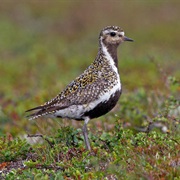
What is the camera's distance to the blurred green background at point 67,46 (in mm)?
12383

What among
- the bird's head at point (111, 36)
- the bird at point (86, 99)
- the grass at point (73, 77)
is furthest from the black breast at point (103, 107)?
the bird's head at point (111, 36)

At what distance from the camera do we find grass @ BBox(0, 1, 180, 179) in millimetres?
6012

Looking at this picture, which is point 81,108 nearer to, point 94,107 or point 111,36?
point 94,107

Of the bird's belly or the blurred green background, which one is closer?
the bird's belly

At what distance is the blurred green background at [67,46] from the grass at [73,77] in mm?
34

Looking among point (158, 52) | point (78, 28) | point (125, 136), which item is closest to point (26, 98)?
point (125, 136)

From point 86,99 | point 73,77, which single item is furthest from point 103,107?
point 73,77

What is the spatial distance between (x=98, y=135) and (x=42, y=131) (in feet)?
2.71

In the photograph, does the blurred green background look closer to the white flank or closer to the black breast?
the white flank

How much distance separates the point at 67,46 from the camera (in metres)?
21.6

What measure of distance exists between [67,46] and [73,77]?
6.47 meters

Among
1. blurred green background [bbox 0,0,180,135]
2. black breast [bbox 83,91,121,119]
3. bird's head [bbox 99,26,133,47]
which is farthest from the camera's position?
blurred green background [bbox 0,0,180,135]

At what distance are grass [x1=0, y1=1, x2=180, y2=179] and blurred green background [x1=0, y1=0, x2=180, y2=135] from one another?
0.03 m

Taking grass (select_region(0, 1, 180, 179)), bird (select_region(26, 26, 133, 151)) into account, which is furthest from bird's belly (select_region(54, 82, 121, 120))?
grass (select_region(0, 1, 180, 179))
